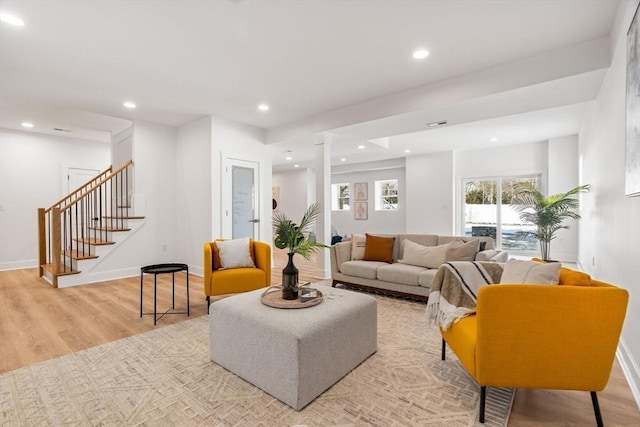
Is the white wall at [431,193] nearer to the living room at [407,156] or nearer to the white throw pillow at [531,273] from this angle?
the living room at [407,156]

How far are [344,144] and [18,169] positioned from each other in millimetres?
6483

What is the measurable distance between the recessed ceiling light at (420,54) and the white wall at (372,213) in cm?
626

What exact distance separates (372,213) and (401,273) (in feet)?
20.3

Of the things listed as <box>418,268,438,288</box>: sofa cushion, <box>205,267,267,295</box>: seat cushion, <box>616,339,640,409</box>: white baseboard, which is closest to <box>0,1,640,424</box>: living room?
<box>616,339,640,409</box>: white baseboard

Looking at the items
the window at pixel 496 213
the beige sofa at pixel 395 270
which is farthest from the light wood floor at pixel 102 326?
the window at pixel 496 213

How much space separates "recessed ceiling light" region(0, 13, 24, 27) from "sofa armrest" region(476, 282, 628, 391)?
403cm

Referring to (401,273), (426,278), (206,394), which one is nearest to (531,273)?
(426,278)

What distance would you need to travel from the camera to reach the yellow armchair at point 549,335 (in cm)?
152

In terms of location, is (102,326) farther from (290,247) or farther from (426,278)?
(426,278)

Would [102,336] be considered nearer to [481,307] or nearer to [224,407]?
[224,407]

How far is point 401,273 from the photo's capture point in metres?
3.92

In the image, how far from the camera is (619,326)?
4.91ft

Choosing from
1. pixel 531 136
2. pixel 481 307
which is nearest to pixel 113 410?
pixel 481 307

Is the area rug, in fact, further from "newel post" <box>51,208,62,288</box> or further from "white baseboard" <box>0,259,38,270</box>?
"white baseboard" <box>0,259,38,270</box>
